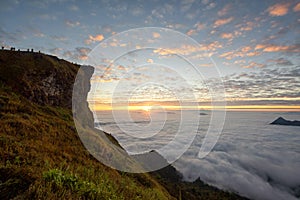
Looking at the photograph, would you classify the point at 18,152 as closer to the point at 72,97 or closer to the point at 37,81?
the point at 37,81

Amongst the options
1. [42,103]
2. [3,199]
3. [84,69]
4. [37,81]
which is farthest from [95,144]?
[84,69]

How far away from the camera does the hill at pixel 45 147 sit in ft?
18.6

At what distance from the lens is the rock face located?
3117 cm

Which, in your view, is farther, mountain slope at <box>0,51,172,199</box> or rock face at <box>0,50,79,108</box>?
rock face at <box>0,50,79,108</box>

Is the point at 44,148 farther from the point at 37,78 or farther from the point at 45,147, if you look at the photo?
the point at 37,78

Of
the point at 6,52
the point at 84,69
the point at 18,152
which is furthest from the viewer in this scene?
the point at 84,69

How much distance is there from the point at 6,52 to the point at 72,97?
16.0 m

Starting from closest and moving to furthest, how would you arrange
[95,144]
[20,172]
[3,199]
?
[3,199], [20,172], [95,144]

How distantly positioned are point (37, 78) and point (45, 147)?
26476 mm

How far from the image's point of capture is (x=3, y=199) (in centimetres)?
463

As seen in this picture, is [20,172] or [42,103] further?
[42,103]

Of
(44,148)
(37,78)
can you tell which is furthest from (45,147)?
(37,78)

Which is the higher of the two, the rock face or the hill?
the rock face

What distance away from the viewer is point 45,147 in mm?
13477
